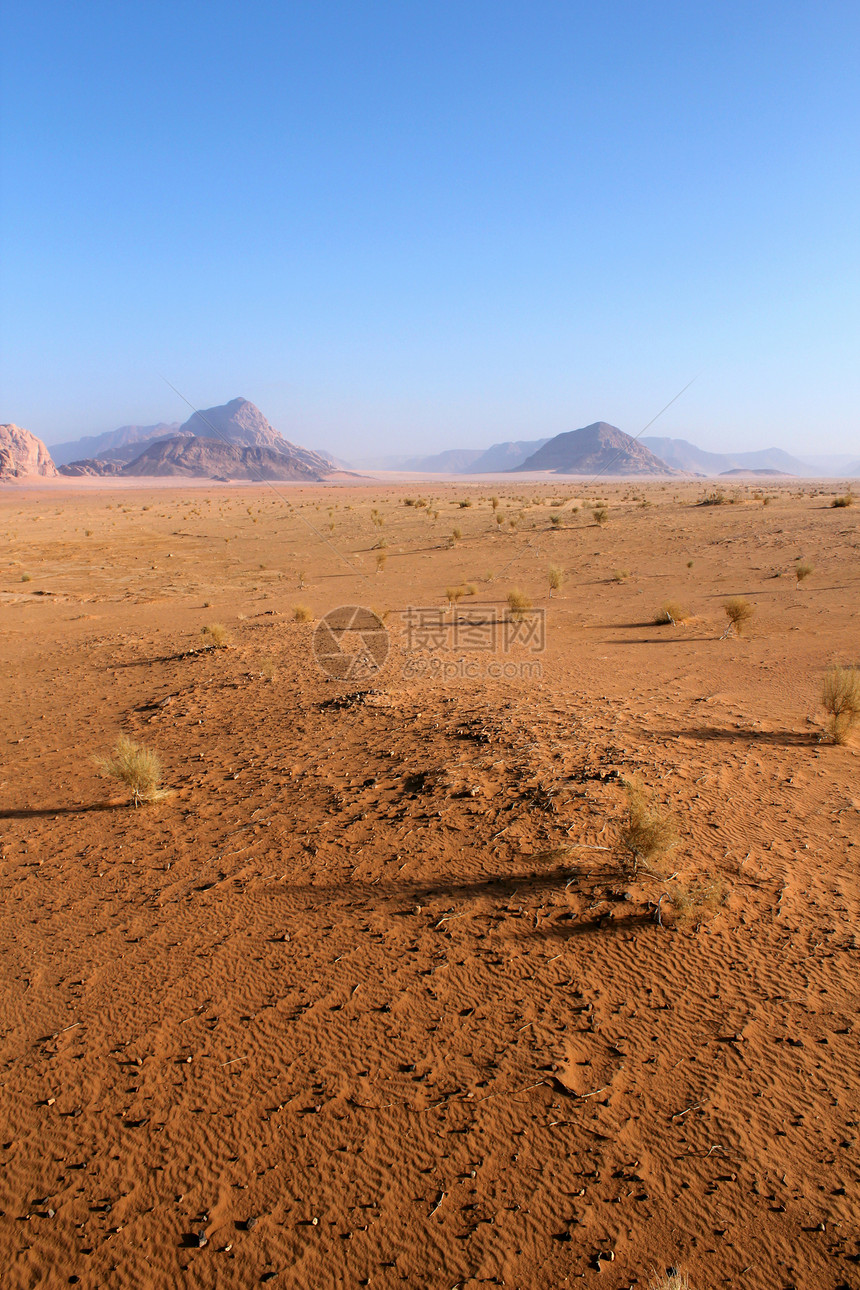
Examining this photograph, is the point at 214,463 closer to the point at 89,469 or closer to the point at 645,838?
the point at 89,469

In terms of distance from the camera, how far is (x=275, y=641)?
44.0 feet

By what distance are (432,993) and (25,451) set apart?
182463mm

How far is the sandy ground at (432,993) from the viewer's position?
293 centimetres

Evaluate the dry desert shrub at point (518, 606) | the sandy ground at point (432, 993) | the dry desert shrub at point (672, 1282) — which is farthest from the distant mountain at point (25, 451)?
the dry desert shrub at point (672, 1282)

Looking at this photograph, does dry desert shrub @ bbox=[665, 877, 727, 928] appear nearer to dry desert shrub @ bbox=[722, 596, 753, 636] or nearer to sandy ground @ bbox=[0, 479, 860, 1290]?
sandy ground @ bbox=[0, 479, 860, 1290]

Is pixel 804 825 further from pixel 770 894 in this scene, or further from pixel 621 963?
pixel 621 963

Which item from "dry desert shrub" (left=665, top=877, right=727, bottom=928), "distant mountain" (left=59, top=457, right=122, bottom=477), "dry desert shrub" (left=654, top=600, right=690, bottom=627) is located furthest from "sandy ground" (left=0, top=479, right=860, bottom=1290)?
"distant mountain" (left=59, top=457, right=122, bottom=477)

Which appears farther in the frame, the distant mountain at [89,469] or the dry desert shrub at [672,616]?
the distant mountain at [89,469]

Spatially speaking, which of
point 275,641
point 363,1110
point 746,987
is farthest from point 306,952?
point 275,641

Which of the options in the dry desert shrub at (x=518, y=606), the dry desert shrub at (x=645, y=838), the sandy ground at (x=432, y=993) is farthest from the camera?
the dry desert shrub at (x=518, y=606)

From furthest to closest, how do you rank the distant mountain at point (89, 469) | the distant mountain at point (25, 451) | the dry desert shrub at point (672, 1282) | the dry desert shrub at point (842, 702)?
the distant mountain at point (89, 469), the distant mountain at point (25, 451), the dry desert shrub at point (842, 702), the dry desert shrub at point (672, 1282)

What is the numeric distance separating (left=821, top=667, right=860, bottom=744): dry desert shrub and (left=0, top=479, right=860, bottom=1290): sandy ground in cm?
30

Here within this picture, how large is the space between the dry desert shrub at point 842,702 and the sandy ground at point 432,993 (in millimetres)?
304

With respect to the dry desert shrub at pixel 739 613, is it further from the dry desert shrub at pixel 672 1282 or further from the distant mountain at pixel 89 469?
the distant mountain at pixel 89 469
